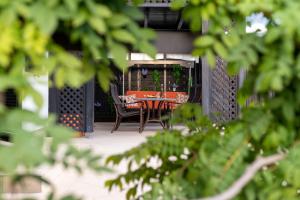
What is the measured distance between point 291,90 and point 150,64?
40.8ft

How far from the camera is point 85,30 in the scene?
805mm

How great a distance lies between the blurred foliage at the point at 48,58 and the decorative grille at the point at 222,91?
6521mm

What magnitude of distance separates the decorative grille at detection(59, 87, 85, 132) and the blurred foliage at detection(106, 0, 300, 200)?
23.5 ft

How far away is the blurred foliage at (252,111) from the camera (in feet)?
2.82

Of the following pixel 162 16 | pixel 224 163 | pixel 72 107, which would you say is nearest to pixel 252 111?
pixel 224 163

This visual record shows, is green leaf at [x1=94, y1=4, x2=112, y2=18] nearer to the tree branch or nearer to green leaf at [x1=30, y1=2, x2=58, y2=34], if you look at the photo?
green leaf at [x1=30, y1=2, x2=58, y2=34]

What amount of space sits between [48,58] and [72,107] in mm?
7639

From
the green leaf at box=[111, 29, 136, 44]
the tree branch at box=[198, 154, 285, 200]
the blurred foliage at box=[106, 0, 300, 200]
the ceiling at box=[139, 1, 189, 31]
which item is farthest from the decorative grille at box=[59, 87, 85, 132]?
the green leaf at box=[111, 29, 136, 44]

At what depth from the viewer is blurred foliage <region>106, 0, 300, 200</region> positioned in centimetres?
86

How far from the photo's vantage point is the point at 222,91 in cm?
745

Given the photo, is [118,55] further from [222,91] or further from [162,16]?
[162,16]

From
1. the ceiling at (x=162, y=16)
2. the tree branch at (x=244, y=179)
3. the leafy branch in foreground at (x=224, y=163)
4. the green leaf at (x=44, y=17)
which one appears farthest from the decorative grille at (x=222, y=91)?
the green leaf at (x=44, y=17)

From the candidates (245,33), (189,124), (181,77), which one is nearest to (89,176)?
(189,124)

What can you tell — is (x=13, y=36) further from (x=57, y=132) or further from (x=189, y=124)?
(x=189, y=124)
